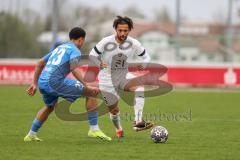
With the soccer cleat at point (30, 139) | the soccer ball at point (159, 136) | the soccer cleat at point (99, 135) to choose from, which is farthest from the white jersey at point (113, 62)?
the soccer cleat at point (30, 139)

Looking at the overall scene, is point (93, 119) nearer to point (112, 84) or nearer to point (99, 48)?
point (112, 84)

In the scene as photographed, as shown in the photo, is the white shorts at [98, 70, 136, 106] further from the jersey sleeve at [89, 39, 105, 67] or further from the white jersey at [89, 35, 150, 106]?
the jersey sleeve at [89, 39, 105, 67]

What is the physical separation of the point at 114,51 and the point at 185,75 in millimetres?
22188

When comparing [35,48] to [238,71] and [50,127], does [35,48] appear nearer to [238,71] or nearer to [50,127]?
[238,71]

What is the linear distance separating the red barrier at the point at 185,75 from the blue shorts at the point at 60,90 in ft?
72.7

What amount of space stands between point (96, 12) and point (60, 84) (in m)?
84.6

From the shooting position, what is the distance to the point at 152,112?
63.3 feet

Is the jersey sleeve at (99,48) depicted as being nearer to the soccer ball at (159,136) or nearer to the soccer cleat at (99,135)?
the soccer cleat at (99,135)

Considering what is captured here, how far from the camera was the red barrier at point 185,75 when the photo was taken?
3356 centimetres

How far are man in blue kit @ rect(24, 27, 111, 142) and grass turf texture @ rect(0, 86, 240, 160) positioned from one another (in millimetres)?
756

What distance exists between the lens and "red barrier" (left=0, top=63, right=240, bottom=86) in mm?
33562

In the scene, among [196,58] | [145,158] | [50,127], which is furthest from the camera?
→ [196,58]

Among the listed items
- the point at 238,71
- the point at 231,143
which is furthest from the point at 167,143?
the point at 238,71

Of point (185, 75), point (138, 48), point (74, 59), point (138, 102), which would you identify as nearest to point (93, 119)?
point (138, 102)
